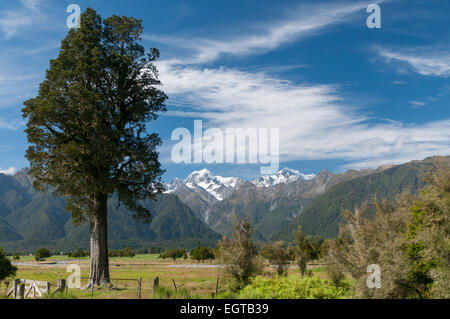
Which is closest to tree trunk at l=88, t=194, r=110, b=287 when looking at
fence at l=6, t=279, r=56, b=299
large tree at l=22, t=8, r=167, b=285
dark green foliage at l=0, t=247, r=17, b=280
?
large tree at l=22, t=8, r=167, b=285

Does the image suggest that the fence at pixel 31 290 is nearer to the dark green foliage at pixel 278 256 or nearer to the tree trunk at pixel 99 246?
the tree trunk at pixel 99 246

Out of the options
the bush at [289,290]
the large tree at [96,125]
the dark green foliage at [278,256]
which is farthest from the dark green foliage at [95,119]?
the dark green foliage at [278,256]

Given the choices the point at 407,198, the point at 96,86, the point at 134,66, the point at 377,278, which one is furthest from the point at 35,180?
the point at 407,198

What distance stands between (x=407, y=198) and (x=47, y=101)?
98.3 ft

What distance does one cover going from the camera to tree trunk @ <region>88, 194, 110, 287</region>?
2569 cm

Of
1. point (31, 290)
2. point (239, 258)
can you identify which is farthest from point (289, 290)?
point (31, 290)

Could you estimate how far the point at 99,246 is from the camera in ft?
86.2

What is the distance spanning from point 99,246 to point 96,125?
30.2 feet

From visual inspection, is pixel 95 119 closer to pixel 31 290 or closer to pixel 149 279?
pixel 31 290

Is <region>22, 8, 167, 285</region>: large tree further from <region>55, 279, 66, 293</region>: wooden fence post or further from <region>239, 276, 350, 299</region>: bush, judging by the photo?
<region>239, 276, 350, 299</region>: bush
